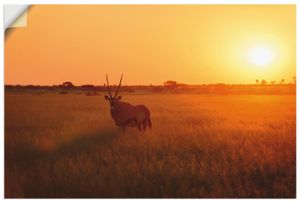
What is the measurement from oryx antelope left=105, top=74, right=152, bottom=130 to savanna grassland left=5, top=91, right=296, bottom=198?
0.15ft

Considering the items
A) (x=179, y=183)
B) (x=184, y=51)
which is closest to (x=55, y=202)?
(x=179, y=183)

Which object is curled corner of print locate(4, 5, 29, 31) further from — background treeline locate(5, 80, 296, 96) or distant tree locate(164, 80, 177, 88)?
distant tree locate(164, 80, 177, 88)

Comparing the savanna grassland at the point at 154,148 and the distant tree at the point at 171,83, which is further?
the distant tree at the point at 171,83

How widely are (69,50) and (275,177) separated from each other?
1930 mm

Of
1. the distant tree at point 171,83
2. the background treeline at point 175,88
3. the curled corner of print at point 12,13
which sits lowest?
the background treeline at point 175,88

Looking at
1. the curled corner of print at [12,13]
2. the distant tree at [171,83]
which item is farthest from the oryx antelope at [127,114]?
the curled corner of print at [12,13]

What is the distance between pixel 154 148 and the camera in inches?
151

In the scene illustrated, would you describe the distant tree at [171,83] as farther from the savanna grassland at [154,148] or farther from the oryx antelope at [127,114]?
the oryx antelope at [127,114]

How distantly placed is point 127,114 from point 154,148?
0.35m

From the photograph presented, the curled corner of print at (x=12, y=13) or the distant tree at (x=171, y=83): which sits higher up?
the curled corner of print at (x=12, y=13)

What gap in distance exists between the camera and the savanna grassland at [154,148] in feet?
12.0

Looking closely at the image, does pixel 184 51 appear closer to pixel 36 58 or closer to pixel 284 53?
pixel 284 53

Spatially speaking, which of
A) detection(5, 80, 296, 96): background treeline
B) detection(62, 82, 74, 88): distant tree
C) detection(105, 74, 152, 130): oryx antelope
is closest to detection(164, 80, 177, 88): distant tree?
detection(5, 80, 296, 96): background treeline

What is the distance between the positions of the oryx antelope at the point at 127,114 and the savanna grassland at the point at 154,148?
0.15 ft
